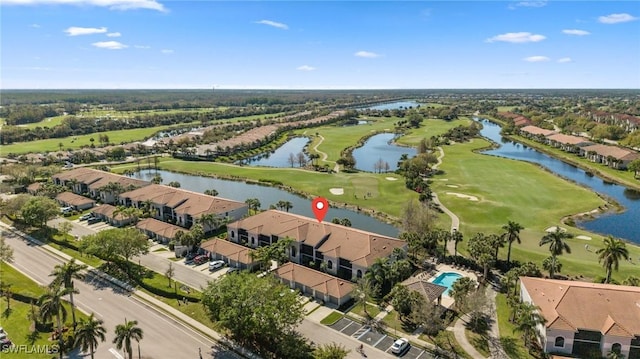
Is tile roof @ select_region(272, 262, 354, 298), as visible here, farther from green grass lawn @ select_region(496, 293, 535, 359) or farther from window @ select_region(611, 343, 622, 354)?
window @ select_region(611, 343, 622, 354)

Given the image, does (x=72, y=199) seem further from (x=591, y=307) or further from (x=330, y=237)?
(x=591, y=307)

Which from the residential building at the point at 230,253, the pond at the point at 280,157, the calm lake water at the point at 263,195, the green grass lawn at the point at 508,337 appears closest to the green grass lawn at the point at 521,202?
the green grass lawn at the point at 508,337

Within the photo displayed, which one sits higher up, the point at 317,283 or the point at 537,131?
the point at 537,131

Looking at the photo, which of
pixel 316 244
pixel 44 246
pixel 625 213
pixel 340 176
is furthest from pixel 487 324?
pixel 340 176

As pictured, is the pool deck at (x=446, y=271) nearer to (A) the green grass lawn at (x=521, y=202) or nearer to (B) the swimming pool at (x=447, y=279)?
(B) the swimming pool at (x=447, y=279)

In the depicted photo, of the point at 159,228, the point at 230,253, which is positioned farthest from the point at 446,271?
the point at 159,228
